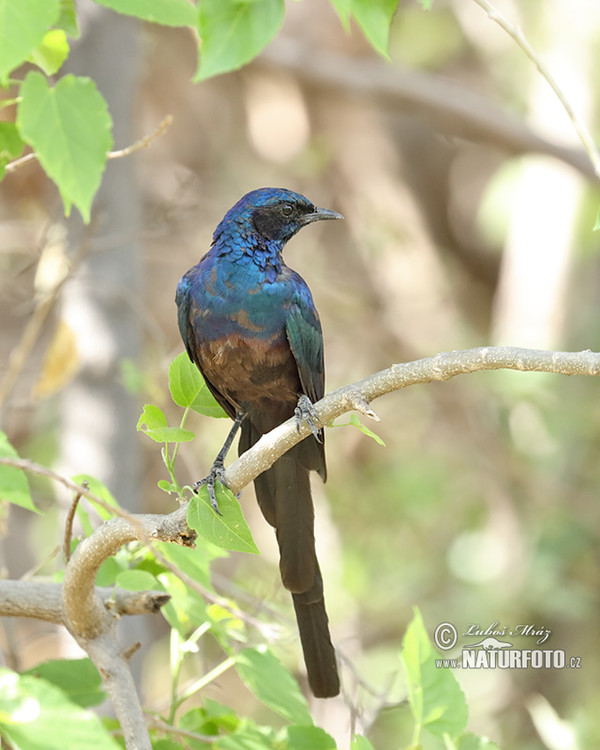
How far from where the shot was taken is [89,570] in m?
1.77

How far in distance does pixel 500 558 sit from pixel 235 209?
3.83 metres

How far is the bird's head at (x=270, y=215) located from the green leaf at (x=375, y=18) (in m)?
1.39

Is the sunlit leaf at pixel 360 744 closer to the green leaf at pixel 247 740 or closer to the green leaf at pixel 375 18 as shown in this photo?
the green leaf at pixel 247 740

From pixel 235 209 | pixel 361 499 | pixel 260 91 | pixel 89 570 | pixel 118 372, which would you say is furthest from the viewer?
pixel 260 91

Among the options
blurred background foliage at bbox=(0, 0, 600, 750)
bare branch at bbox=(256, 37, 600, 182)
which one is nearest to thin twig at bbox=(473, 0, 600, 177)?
blurred background foliage at bbox=(0, 0, 600, 750)

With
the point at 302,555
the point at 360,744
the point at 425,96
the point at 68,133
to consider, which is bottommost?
the point at 360,744

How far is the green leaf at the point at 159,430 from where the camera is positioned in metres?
1.70

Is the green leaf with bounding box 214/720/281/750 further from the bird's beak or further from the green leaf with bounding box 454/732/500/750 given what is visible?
the bird's beak

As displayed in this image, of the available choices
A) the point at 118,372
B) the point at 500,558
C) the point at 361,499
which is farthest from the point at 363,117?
the point at 118,372

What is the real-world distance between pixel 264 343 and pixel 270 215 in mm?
510

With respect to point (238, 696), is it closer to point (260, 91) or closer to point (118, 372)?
point (118, 372)

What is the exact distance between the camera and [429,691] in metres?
1.65

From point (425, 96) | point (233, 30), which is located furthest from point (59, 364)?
point (425, 96)

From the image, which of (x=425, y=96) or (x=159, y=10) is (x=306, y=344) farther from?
(x=425, y=96)
